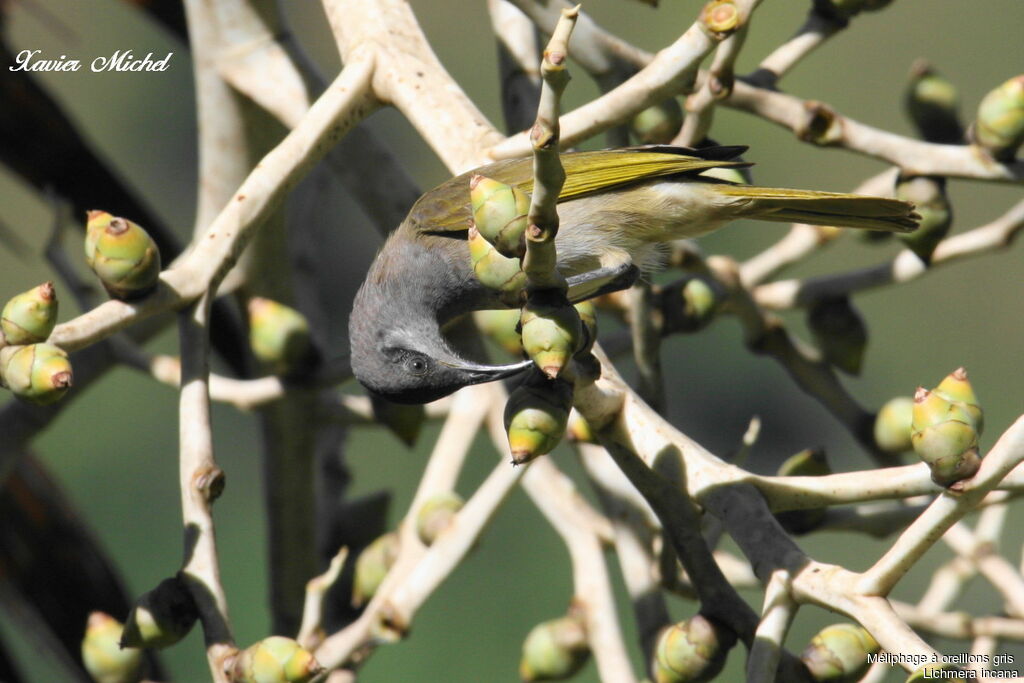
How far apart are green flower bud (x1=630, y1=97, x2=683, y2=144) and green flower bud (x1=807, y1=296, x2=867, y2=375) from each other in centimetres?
52

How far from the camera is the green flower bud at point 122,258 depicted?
180 centimetres

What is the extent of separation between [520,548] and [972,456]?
662 centimetres

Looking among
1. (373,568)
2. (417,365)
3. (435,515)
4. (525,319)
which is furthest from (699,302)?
(525,319)

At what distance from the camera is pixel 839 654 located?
5.49ft

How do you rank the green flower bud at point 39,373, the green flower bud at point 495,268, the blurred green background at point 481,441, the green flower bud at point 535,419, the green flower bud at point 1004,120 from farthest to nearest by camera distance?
the blurred green background at point 481,441, the green flower bud at point 1004,120, the green flower bud at point 39,373, the green flower bud at point 535,419, the green flower bud at point 495,268

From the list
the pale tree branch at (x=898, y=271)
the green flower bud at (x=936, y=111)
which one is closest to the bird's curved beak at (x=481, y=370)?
the pale tree branch at (x=898, y=271)

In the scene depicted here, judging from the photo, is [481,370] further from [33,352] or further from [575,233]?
[33,352]

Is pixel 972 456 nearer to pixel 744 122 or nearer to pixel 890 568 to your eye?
pixel 890 568

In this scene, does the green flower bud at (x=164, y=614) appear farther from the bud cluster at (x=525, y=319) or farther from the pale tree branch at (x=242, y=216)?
the bud cluster at (x=525, y=319)

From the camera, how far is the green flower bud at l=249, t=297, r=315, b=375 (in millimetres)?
2568

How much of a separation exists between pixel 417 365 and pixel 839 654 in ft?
3.56

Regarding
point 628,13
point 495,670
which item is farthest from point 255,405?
point 628,13

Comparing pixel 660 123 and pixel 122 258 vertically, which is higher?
pixel 122 258

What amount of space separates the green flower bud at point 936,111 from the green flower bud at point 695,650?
4.51 feet
